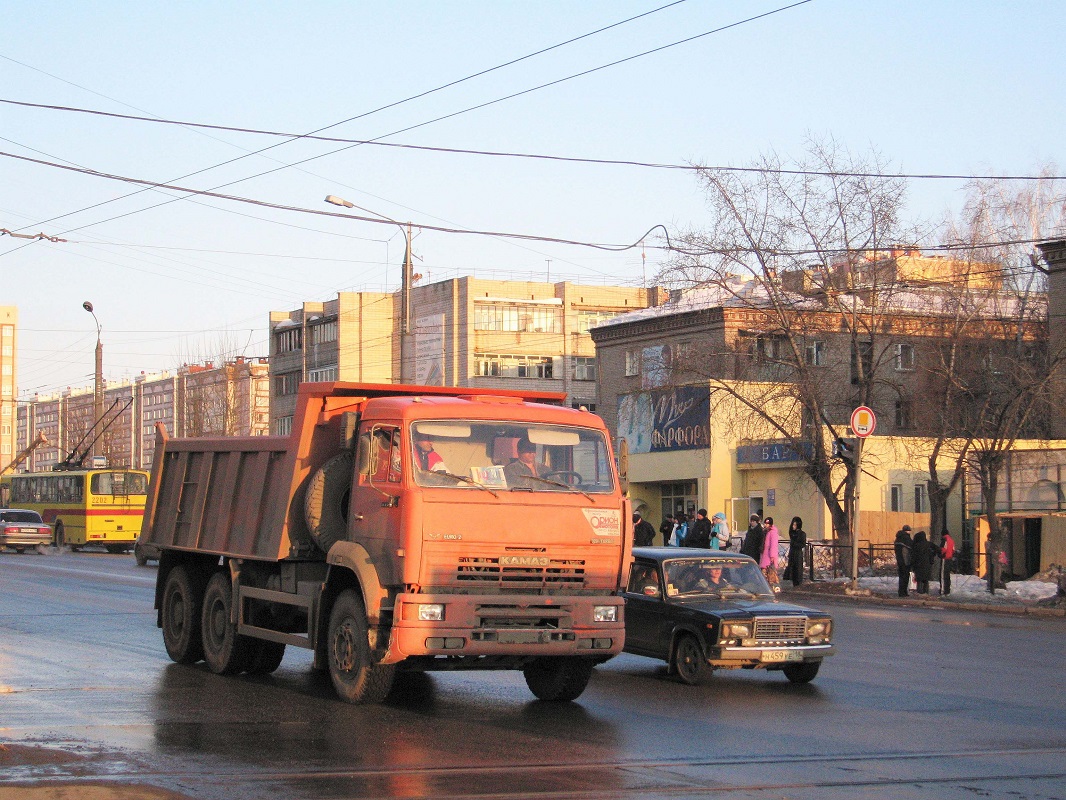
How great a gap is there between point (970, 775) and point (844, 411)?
30.0 m

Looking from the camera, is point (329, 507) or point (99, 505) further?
point (99, 505)

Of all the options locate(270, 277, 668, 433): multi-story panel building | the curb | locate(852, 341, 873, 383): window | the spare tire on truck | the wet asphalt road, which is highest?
locate(270, 277, 668, 433): multi-story panel building

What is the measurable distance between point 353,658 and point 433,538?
147 centimetres

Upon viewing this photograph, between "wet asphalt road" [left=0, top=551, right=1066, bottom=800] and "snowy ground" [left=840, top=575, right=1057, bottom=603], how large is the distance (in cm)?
1130

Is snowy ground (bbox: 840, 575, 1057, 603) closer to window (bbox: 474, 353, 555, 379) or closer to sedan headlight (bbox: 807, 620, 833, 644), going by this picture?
sedan headlight (bbox: 807, 620, 833, 644)

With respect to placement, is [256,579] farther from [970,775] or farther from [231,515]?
[970,775]

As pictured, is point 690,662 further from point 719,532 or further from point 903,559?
point 903,559

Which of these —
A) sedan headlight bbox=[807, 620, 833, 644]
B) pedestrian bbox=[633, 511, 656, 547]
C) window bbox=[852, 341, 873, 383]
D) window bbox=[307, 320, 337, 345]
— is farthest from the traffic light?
window bbox=[307, 320, 337, 345]

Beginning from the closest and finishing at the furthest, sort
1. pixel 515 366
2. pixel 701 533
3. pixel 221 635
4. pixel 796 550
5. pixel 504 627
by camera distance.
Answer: pixel 504 627, pixel 221 635, pixel 701 533, pixel 796 550, pixel 515 366

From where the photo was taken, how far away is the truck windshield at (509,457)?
11.8 metres

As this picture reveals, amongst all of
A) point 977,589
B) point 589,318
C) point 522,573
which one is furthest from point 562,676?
point 589,318

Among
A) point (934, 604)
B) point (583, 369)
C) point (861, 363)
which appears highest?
point (583, 369)

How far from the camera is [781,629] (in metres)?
14.0

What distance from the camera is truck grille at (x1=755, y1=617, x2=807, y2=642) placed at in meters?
13.9
